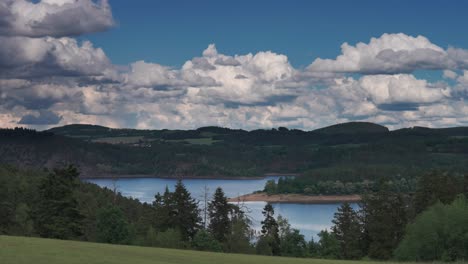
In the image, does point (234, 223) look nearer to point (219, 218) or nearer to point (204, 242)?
point (219, 218)

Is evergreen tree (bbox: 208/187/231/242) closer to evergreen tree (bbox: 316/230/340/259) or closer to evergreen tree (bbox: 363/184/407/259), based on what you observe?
evergreen tree (bbox: 316/230/340/259)

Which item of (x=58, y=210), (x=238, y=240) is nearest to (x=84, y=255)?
(x=58, y=210)

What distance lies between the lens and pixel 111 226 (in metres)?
62.3

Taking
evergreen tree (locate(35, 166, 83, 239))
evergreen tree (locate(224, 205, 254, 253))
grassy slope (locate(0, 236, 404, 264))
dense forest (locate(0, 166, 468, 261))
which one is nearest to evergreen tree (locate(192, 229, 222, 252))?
dense forest (locate(0, 166, 468, 261))

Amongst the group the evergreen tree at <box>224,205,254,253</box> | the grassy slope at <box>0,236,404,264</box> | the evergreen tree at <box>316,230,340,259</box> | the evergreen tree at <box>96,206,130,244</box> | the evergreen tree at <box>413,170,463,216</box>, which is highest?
the evergreen tree at <box>413,170,463,216</box>

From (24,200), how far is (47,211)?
22.8 m

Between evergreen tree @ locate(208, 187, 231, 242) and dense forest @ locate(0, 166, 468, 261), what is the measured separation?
0.12 m

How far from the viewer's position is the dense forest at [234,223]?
51741 mm

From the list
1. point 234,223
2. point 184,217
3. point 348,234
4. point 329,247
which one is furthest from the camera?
point 234,223

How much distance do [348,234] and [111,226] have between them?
28761 mm

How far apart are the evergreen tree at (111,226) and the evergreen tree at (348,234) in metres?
25.1

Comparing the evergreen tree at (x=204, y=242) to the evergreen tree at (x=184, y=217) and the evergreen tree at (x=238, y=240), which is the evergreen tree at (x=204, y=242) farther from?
the evergreen tree at (x=184, y=217)

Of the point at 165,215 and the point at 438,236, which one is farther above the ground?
the point at 165,215

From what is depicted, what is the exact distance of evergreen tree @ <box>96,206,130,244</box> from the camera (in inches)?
2438
